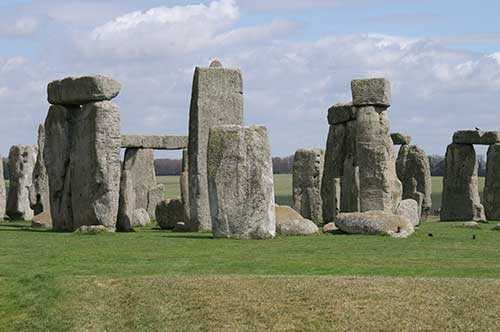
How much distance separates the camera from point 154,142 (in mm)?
41500

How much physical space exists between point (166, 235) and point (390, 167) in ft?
23.3

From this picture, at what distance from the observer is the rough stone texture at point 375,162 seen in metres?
29.3

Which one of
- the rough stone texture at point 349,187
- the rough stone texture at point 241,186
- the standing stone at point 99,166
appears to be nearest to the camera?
the rough stone texture at point 241,186

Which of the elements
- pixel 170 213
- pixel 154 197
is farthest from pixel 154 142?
pixel 170 213

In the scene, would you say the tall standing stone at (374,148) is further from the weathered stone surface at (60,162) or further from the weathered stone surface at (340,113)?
the weathered stone surface at (60,162)

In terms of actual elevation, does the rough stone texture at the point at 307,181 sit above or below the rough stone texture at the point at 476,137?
below

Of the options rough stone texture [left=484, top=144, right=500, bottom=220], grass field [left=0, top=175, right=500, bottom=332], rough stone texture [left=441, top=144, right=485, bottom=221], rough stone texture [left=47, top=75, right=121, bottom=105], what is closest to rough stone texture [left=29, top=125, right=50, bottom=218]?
rough stone texture [left=47, top=75, right=121, bottom=105]

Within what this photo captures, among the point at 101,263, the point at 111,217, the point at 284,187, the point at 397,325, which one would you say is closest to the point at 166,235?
the point at 111,217

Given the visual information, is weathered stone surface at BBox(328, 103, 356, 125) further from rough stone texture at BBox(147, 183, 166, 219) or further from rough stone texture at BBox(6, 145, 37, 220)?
rough stone texture at BBox(6, 145, 37, 220)

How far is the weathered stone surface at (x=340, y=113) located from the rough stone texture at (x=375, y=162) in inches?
158

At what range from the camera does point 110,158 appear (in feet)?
87.4

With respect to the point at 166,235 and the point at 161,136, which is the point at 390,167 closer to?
the point at 166,235

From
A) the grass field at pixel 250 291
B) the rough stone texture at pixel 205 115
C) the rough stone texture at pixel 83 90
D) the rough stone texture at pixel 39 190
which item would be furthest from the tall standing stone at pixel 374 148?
the rough stone texture at pixel 39 190

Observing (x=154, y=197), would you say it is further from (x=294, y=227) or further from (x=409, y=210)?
(x=294, y=227)
